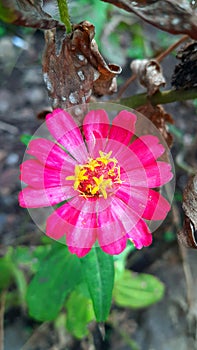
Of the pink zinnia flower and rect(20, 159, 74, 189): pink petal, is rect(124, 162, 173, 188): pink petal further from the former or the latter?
rect(20, 159, 74, 189): pink petal

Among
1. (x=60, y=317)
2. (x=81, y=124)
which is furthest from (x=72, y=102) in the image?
(x=60, y=317)

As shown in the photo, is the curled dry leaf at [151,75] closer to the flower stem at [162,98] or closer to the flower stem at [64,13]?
the flower stem at [162,98]

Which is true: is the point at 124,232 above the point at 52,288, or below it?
above

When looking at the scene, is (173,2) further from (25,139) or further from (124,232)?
(25,139)

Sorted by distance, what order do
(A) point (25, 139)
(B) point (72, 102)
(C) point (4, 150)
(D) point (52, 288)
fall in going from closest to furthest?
(B) point (72, 102) → (A) point (25, 139) → (D) point (52, 288) → (C) point (4, 150)

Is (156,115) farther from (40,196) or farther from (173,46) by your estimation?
(40,196)

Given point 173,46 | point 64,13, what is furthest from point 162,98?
point 64,13

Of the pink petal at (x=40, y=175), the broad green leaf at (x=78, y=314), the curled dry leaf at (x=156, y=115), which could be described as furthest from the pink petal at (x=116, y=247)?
the broad green leaf at (x=78, y=314)
